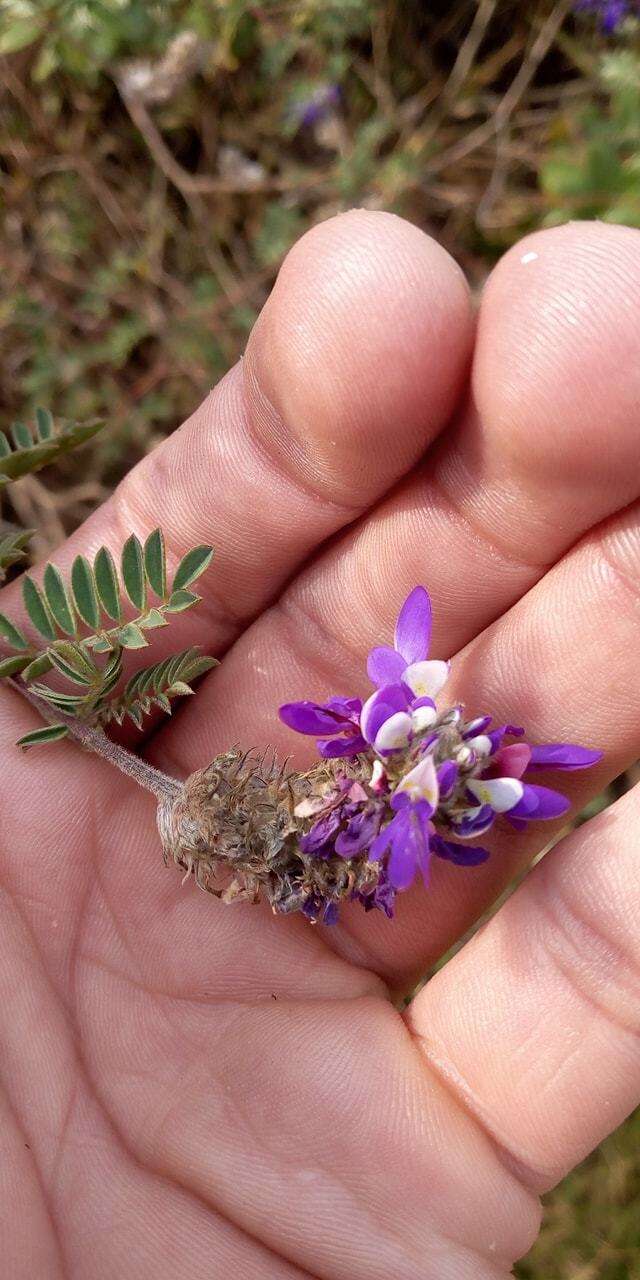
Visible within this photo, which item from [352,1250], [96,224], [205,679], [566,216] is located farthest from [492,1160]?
[96,224]

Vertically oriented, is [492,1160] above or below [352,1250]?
below

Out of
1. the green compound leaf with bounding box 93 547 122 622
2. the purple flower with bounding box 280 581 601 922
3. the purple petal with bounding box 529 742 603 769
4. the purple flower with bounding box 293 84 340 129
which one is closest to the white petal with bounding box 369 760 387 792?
the purple flower with bounding box 280 581 601 922

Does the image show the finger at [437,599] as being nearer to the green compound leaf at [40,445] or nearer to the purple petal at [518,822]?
the purple petal at [518,822]

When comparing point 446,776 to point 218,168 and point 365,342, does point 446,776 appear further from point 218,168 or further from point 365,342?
point 218,168

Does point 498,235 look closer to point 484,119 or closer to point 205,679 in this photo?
point 484,119

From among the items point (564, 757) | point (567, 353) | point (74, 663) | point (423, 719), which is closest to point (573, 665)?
point (564, 757)

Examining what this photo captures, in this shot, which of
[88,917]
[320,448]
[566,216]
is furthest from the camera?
[566,216]
